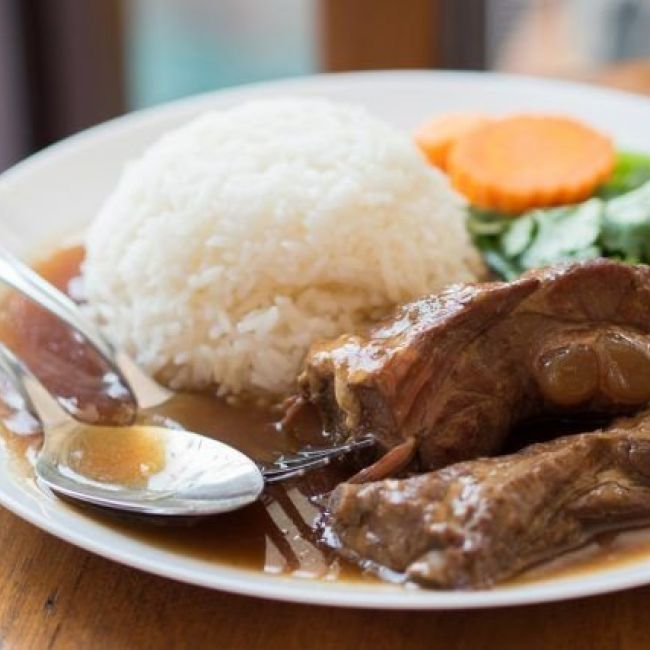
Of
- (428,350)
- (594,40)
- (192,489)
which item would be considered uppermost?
(428,350)

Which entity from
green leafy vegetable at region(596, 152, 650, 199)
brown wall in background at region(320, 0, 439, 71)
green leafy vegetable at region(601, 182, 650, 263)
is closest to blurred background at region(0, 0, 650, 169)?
brown wall in background at region(320, 0, 439, 71)

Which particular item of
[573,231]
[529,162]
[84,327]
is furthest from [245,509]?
[529,162]

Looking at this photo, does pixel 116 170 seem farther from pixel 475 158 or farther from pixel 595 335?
pixel 595 335

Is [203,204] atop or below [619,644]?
atop

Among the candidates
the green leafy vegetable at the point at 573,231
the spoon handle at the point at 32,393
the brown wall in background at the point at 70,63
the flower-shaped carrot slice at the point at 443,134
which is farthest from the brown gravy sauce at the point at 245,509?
the brown wall in background at the point at 70,63

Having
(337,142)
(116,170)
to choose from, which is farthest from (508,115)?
(116,170)

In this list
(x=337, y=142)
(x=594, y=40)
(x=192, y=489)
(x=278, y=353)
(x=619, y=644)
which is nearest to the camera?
(x=619, y=644)

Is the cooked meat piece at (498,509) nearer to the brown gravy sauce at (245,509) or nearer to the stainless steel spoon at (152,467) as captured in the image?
the brown gravy sauce at (245,509)

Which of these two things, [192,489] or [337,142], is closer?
[192,489]
